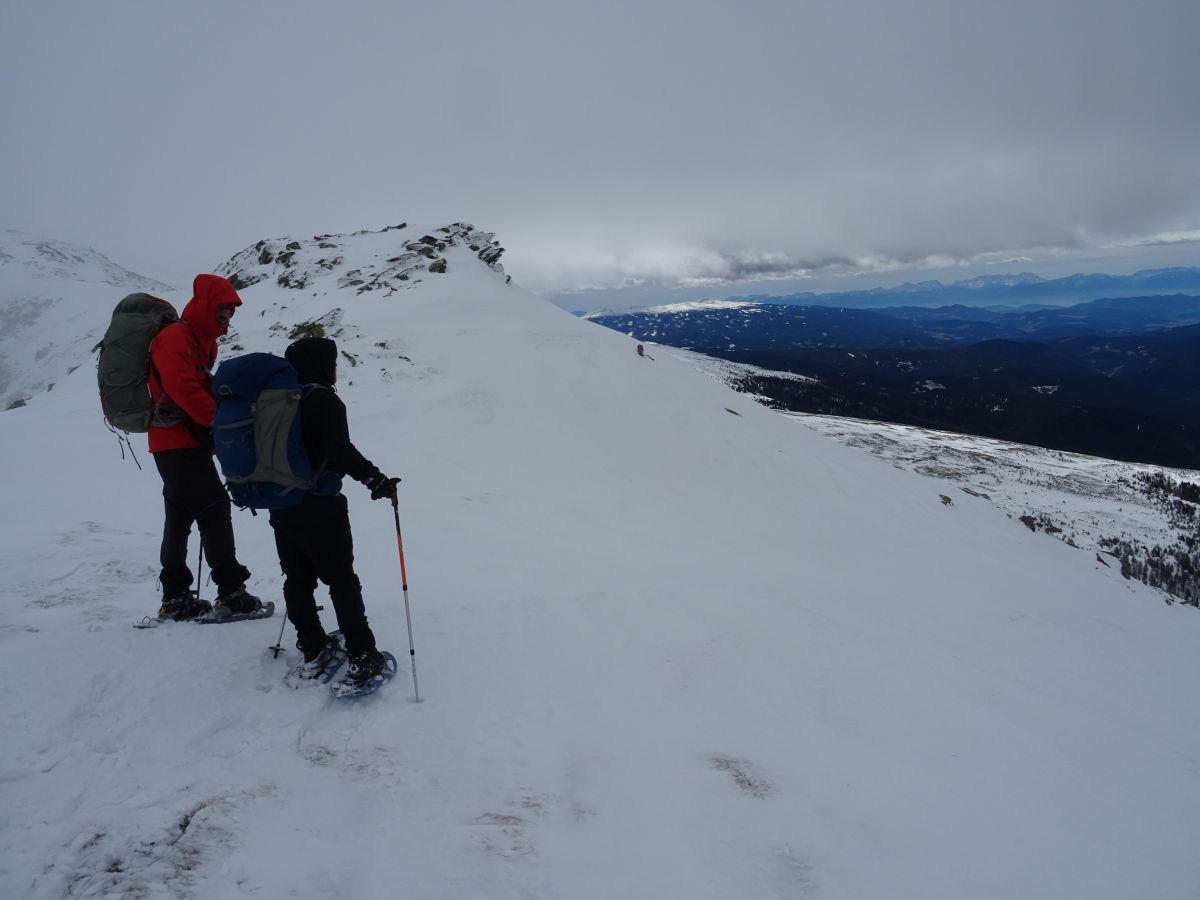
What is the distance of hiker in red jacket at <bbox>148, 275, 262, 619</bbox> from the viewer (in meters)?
5.50

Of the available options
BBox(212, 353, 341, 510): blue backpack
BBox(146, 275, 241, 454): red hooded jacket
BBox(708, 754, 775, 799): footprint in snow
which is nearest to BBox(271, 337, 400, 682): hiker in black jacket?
BBox(212, 353, 341, 510): blue backpack

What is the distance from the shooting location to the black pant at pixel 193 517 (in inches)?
231

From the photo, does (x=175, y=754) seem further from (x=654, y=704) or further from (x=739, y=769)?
(x=739, y=769)

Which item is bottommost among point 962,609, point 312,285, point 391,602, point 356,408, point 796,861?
point 962,609

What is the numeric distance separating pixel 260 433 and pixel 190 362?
165cm

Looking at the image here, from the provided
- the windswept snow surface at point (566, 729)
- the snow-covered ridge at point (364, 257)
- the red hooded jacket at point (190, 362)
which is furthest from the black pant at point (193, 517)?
the snow-covered ridge at point (364, 257)

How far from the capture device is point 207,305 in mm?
5719

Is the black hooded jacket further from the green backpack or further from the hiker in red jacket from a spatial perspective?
the green backpack

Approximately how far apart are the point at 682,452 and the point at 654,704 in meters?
16.1

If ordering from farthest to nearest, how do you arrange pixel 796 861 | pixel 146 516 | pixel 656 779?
pixel 146 516
pixel 656 779
pixel 796 861

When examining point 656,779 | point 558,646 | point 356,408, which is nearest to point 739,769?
point 656,779

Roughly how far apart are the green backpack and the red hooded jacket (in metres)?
0.10

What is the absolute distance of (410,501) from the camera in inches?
535

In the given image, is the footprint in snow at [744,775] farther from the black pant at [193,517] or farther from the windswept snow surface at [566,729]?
the black pant at [193,517]
